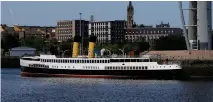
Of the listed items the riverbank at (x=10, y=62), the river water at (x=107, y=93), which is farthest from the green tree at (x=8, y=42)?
the river water at (x=107, y=93)

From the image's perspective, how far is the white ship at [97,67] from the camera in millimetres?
75312

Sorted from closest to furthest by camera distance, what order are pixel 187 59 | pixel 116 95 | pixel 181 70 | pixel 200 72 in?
pixel 116 95, pixel 181 70, pixel 200 72, pixel 187 59

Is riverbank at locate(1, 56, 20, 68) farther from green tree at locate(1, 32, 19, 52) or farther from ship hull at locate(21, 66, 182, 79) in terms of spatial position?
ship hull at locate(21, 66, 182, 79)

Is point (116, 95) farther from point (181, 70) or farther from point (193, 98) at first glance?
point (181, 70)

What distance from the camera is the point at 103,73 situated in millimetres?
78750

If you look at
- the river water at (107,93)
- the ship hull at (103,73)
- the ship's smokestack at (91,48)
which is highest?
the ship's smokestack at (91,48)

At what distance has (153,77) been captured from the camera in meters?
75.4

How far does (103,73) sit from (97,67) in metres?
1.33

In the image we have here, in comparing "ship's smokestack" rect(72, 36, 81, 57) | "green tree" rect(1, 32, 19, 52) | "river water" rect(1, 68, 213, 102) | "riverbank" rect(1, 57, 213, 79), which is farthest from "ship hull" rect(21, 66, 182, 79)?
"green tree" rect(1, 32, 19, 52)

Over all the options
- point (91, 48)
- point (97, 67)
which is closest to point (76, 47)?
point (91, 48)

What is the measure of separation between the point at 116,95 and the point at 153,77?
80.9 ft

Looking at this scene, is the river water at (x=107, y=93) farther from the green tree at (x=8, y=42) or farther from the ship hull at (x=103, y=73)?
the green tree at (x=8, y=42)

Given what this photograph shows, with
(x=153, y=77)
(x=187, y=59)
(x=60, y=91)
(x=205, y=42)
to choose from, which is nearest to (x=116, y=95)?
(x=60, y=91)

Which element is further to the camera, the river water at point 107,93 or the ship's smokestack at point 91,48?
the ship's smokestack at point 91,48
